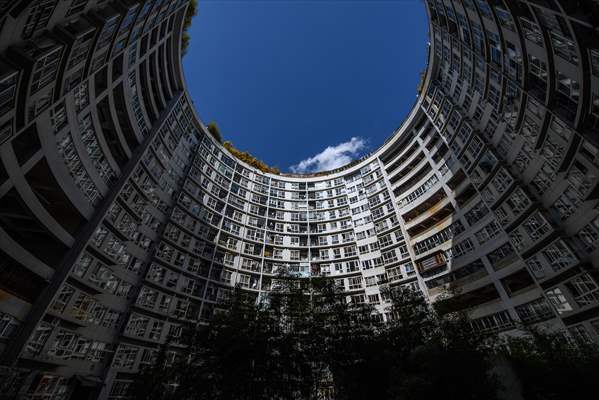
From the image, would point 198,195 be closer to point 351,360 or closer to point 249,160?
point 249,160

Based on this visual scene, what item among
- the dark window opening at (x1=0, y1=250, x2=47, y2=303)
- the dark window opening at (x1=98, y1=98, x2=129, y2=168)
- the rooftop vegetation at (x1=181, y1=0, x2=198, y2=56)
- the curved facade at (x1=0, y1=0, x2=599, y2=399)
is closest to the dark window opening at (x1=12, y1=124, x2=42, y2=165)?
the curved facade at (x1=0, y1=0, x2=599, y2=399)

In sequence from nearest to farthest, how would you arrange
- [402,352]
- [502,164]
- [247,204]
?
1. [402,352]
2. [502,164]
3. [247,204]

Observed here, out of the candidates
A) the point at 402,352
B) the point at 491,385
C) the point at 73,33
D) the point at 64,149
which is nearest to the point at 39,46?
the point at 73,33

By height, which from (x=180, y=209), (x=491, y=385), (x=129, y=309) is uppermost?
(x=180, y=209)

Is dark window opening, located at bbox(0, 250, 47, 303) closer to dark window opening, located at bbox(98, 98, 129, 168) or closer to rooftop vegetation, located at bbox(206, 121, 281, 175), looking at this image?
dark window opening, located at bbox(98, 98, 129, 168)

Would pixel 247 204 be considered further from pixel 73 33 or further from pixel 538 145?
pixel 538 145

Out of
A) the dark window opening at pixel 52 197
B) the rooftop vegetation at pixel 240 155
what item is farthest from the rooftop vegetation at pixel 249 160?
the dark window opening at pixel 52 197

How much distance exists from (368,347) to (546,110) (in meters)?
23.6

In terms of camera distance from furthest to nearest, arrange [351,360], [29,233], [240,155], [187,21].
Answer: [240,155], [187,21], [29,233], [351,360]

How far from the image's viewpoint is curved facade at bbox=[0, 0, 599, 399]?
18516mm

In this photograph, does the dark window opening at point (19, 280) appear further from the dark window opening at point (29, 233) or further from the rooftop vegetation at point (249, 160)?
the rooftop vegetation at point (249, 160)

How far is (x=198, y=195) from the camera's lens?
1734 inches

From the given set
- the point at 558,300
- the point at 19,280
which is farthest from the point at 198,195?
the point at 558,300

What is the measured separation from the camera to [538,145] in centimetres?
2434
